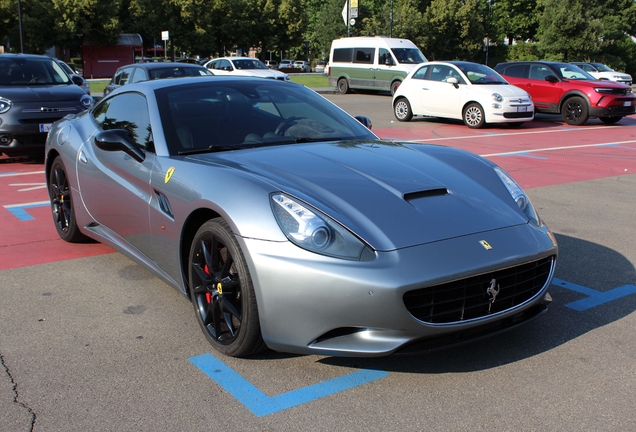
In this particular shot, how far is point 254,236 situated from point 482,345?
4.51 ft

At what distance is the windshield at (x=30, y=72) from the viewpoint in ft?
34.3

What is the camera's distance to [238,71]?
25.8 meters

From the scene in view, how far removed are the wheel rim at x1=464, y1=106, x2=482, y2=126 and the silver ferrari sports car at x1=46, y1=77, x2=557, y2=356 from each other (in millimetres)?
11983

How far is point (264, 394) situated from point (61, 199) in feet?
10.9

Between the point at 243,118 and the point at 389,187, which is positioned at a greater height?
the point at 243,118

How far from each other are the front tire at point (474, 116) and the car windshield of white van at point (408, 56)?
10.1 meters

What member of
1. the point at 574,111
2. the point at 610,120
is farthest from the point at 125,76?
the point at 610,120

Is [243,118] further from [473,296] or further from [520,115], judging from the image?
[520,115]

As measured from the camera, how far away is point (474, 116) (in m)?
16.1

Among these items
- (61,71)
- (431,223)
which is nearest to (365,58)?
(61,71)

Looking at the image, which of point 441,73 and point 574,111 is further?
point 574,111

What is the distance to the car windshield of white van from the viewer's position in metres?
25.8

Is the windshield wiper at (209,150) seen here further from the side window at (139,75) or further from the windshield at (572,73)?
the windshield at (572,73)

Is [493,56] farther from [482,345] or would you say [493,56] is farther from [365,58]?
[482,345]
